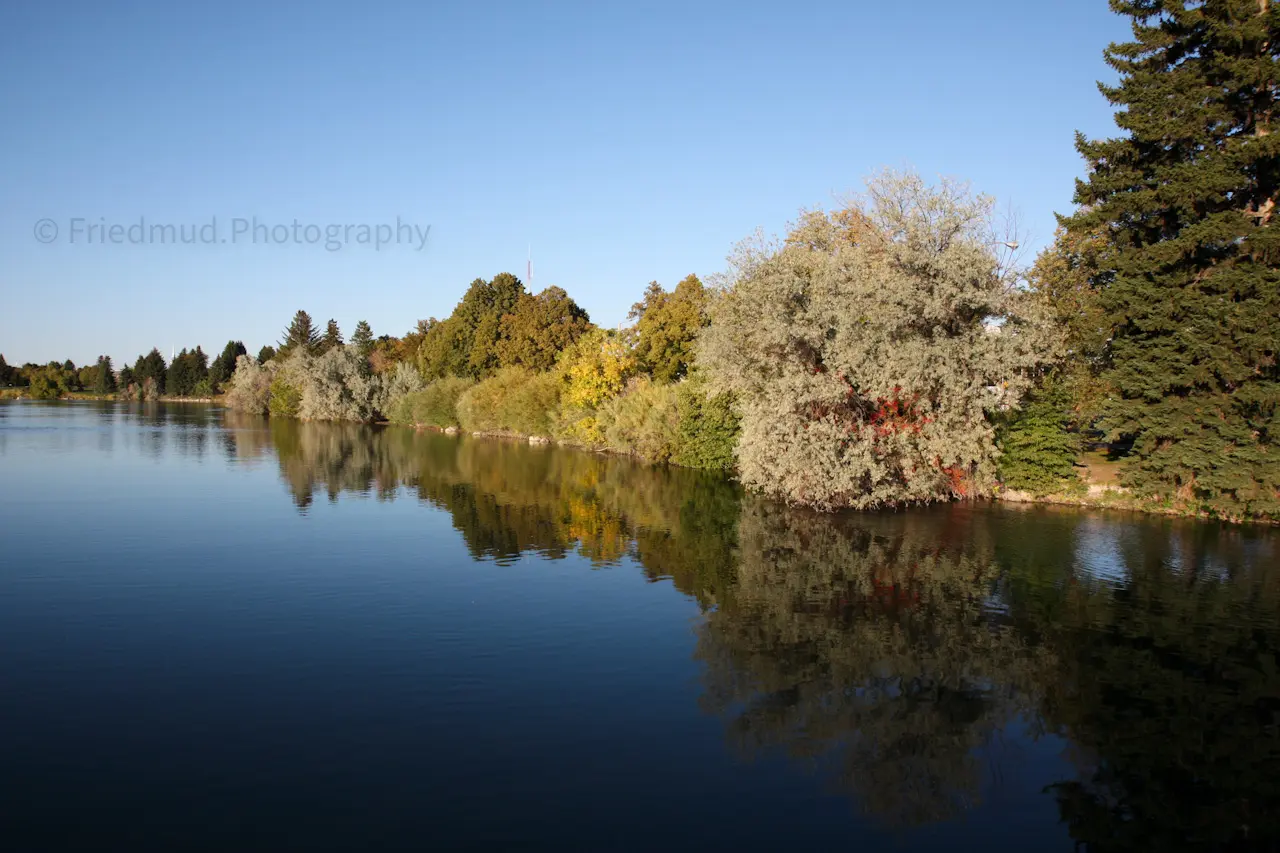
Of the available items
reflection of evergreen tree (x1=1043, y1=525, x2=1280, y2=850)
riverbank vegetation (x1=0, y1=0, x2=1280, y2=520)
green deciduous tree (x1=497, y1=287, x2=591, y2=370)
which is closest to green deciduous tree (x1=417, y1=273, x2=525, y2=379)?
green deciduous tree (x1=497, y1=287, x2=591, y2=370)

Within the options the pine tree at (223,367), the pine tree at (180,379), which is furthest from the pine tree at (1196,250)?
the pine tree at (180,379)

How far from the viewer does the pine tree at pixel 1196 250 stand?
29328 millimetres

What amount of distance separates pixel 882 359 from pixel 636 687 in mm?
20689

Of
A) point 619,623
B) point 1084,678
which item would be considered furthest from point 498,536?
point 1084,678

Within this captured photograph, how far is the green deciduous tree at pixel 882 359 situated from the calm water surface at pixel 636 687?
12.3 feet

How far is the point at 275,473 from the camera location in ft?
152

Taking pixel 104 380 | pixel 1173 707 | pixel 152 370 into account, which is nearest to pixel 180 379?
pixel 152 370

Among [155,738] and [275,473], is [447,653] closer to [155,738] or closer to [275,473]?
[155,738]

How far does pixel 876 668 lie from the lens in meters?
16.0

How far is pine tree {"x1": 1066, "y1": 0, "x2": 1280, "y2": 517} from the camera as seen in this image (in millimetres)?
29328

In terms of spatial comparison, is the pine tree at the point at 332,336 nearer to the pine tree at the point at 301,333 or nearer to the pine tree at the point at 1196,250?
the pine tree at the point at 301,333

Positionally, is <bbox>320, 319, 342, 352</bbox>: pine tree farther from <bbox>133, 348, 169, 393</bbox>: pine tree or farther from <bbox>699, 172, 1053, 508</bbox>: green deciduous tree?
<bbox>699, 172, 1053, 508</bbox>: green deciduous tree

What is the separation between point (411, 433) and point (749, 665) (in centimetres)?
7278

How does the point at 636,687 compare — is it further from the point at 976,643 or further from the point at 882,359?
the point at 882,359
